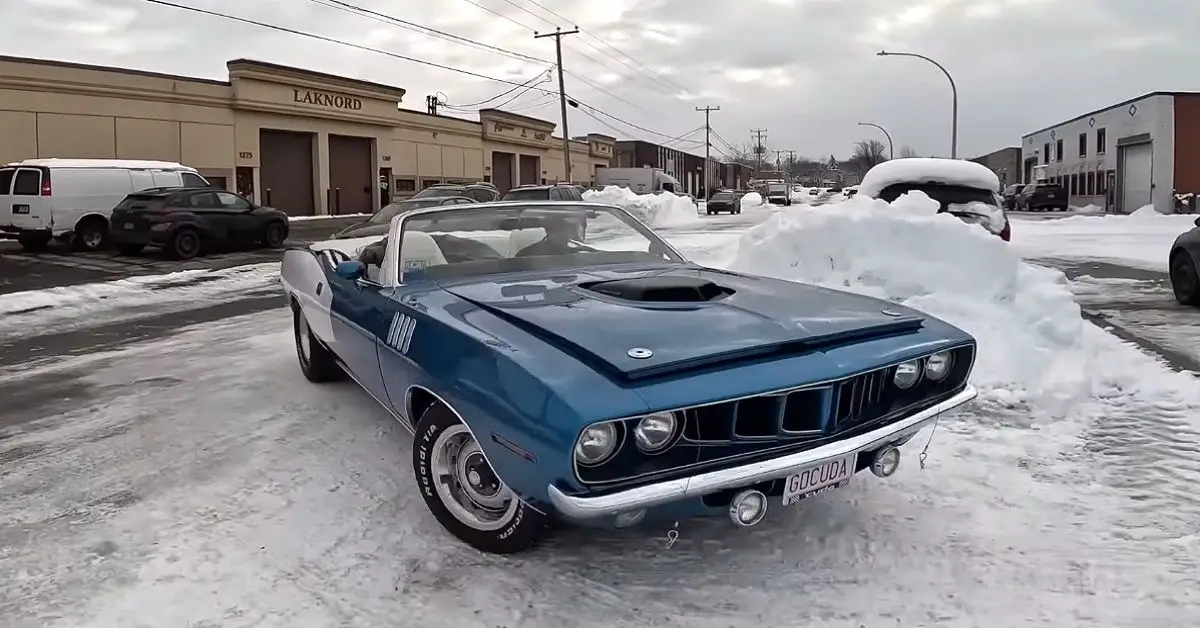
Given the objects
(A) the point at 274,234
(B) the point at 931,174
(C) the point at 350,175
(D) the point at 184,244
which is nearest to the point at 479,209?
(B) the point at 931,174

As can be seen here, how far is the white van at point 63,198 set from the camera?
18.4 meters

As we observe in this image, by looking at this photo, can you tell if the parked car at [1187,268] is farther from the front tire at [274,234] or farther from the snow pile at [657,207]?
the snow pile at [657,207]

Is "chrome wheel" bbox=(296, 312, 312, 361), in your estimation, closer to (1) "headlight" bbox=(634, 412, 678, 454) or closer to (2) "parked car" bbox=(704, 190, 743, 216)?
(1) "headlight" bbox=(634, 412, 678, 454)

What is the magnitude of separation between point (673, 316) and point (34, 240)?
20.4m

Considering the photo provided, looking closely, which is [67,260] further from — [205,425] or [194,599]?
[194,599]

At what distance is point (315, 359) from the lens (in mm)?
5918

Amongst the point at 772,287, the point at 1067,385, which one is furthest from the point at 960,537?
the point at 1067,385

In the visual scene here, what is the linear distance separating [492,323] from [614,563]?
3.25ft

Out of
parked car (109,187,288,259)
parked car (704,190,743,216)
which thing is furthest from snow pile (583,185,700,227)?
parked car (109,187,288,259)

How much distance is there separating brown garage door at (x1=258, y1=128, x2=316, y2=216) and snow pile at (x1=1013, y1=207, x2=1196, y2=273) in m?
27.5

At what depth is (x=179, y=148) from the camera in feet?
101

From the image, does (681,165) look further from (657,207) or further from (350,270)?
(350,270)

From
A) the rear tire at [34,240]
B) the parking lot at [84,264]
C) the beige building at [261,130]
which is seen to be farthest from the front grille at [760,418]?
the beige building at [261,130]

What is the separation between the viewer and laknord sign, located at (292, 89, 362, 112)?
3578cm
